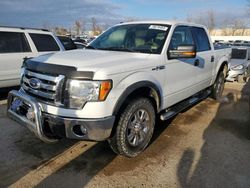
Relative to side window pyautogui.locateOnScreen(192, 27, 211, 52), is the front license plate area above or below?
below

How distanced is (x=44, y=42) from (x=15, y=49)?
3.00ft

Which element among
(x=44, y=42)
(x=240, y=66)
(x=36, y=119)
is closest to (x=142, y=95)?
(x=36, y=119)

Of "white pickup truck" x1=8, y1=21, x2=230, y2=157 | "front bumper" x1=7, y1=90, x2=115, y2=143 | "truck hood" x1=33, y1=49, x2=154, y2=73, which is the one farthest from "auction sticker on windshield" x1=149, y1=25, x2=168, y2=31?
"front bumper" x1=7, y1=90, x2=115, y2=143

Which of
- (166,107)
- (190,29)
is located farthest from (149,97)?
(190,29)

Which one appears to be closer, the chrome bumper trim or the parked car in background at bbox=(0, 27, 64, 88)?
the chrome bumper trim

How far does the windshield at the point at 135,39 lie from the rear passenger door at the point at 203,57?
121 centimetres

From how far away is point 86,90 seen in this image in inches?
123

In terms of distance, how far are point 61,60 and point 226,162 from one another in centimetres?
263

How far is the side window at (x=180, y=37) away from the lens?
4.46 m

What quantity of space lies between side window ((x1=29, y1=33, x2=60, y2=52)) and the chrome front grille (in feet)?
12.4

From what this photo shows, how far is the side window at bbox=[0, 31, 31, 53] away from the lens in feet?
21.6

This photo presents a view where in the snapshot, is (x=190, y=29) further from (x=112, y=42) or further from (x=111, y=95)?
(x=111, y=95)

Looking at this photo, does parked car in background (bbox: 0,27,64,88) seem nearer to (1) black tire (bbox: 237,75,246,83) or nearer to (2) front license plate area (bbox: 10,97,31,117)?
(2) front license plate area (bbox: 10,97,31,117)

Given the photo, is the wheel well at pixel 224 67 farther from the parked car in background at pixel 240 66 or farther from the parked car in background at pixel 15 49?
the parked car in background at pixel 15 49
